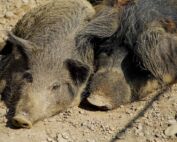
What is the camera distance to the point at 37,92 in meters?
5.50

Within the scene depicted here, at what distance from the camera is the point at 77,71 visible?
225 inches

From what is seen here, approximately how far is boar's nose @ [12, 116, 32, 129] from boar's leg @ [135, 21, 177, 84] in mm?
1252

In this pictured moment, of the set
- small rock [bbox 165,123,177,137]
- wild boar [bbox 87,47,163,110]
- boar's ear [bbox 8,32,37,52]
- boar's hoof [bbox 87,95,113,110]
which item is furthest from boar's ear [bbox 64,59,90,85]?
small rock [bbox 165,123,177,137]

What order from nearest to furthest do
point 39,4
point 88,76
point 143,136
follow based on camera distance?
1. point 143,136
2. point 88,76
3. point 39,4

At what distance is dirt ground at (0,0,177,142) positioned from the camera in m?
→ 5.19

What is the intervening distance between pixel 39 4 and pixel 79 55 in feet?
4.52

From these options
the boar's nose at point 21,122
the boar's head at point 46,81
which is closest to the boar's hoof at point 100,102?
the boar's head at point 46,81

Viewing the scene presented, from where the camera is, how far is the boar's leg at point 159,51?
5754 mm

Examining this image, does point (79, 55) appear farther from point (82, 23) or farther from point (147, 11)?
point (147, 11)

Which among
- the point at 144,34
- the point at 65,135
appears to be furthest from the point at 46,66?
the point at 144,34

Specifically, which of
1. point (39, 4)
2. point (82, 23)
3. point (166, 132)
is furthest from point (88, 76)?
point (39, 4)

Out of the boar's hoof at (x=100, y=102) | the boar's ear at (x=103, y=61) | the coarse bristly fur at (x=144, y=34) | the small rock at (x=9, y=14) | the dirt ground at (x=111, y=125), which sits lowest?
the dirt ground at (x=111, y=125)

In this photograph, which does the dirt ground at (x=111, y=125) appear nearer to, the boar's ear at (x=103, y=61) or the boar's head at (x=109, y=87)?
the boar's head at (x=109, y=87)

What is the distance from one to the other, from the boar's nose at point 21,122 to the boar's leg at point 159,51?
4.11 feet
